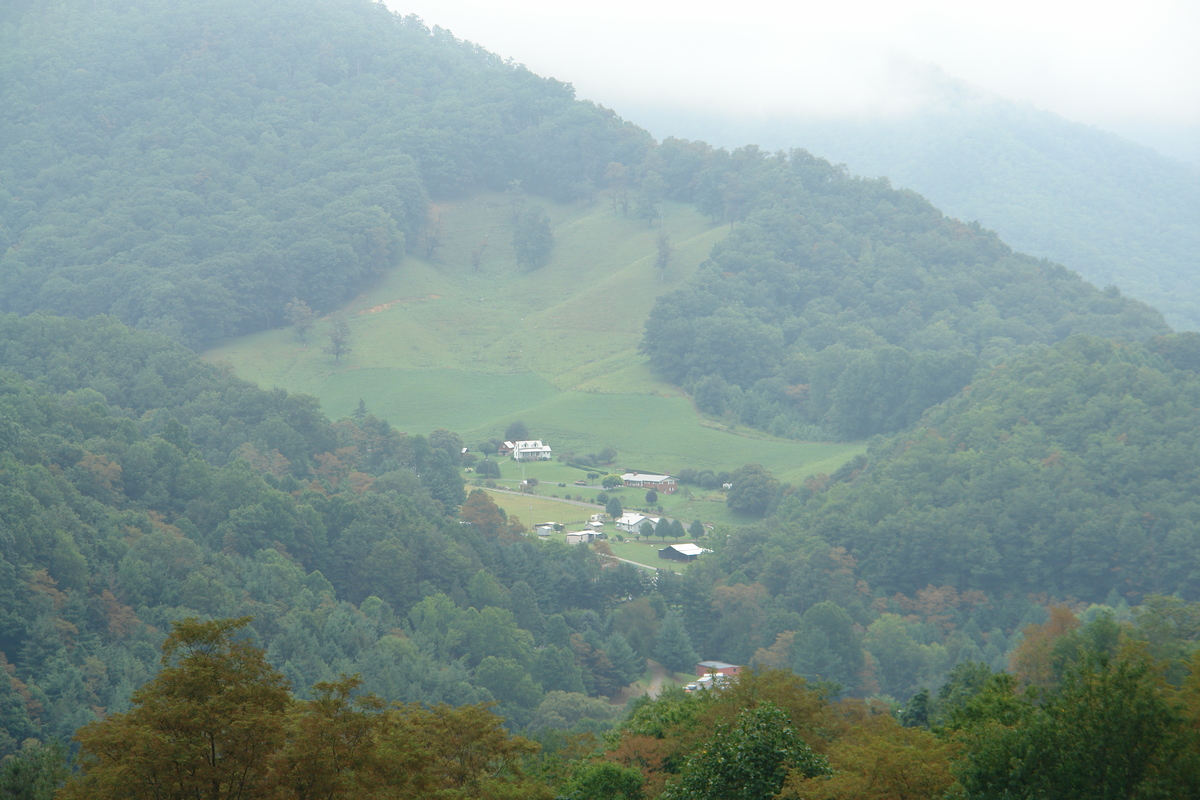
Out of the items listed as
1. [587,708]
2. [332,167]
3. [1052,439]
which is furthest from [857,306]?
[587,708]

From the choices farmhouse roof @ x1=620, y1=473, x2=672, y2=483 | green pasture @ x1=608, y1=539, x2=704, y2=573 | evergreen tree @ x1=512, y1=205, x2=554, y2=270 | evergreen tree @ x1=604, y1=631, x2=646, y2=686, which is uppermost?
evergreen tree @ x1=512, y1=205, x2=554, y2=270

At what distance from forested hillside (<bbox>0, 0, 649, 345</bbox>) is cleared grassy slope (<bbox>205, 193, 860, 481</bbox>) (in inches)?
213

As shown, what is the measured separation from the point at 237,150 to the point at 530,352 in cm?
4851

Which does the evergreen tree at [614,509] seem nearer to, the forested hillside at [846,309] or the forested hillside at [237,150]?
the forested hillside at [846,309]

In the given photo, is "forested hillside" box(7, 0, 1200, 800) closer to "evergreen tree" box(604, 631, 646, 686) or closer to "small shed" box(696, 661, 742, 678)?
"evergreen tree" box(604, 631, 646, 686)

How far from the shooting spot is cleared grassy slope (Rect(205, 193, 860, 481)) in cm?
9075

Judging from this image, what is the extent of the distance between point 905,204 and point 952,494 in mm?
60747

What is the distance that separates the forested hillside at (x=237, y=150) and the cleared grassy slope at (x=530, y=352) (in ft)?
17.7

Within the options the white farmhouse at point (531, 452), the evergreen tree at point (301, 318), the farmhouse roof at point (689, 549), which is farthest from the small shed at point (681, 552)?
the evergreen tree at point (301, 318)

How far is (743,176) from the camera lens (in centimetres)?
12712

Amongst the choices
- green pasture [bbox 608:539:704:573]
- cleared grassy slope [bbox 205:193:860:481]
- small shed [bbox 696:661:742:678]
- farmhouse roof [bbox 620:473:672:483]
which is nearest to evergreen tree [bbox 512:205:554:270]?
cleared grassy slope [bbox 205:193:860:481]

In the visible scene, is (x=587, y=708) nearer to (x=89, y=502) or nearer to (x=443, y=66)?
(x=89, y=502)

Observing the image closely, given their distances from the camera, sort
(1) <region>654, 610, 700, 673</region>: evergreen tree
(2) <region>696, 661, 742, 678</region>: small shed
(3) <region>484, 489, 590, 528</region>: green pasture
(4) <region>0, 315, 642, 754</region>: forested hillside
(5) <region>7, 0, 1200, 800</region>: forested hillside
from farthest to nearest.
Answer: (3) <region>484, 489, 590, 528</region>: green pasture
(1) <region>654, 610, 700, 673</region>: evergreen tree
(2) <region>696, 661, 742, 678</region>: small shed
(4) <region>0, 315, 642, 754</region>: forested hillside
(5) <region>7, 0, 1200, 800</region>: forested hillside

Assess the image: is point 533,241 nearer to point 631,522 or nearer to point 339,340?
point 339,340
